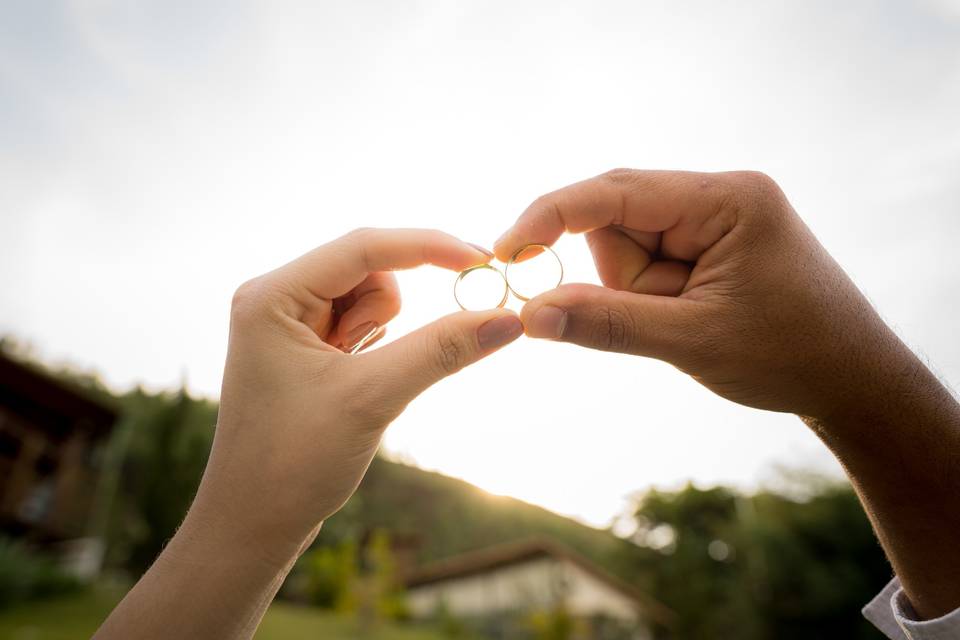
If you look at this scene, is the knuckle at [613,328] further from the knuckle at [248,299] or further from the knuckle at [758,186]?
the knuckle at [248,299]

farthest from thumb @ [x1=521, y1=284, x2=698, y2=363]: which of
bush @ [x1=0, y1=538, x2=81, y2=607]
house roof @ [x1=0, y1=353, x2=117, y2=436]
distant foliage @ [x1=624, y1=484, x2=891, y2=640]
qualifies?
distant foliage @ [x1=624, y1=484, x2=891, y2=640]

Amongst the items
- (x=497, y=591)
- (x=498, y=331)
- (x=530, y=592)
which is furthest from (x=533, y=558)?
(x=498, y=331)

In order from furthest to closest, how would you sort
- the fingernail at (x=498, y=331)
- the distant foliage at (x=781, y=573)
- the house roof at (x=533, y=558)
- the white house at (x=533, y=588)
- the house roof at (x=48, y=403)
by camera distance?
1. the house roof at (x=533, y=558)
2. the white house at (x=533, y=588)
3. the distant foliage at (x=781, y=573)
4. the house roof at (x=48, y=403)
5. the fingernail at (x=498, y=331)

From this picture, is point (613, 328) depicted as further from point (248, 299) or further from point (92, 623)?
point (92, 623)

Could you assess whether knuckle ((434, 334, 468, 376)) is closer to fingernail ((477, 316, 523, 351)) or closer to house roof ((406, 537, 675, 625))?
fingernail ((477, 316, 523, 351))

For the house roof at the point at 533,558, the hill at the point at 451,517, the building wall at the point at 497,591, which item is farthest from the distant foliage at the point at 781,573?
the hill at the point at 451,517
